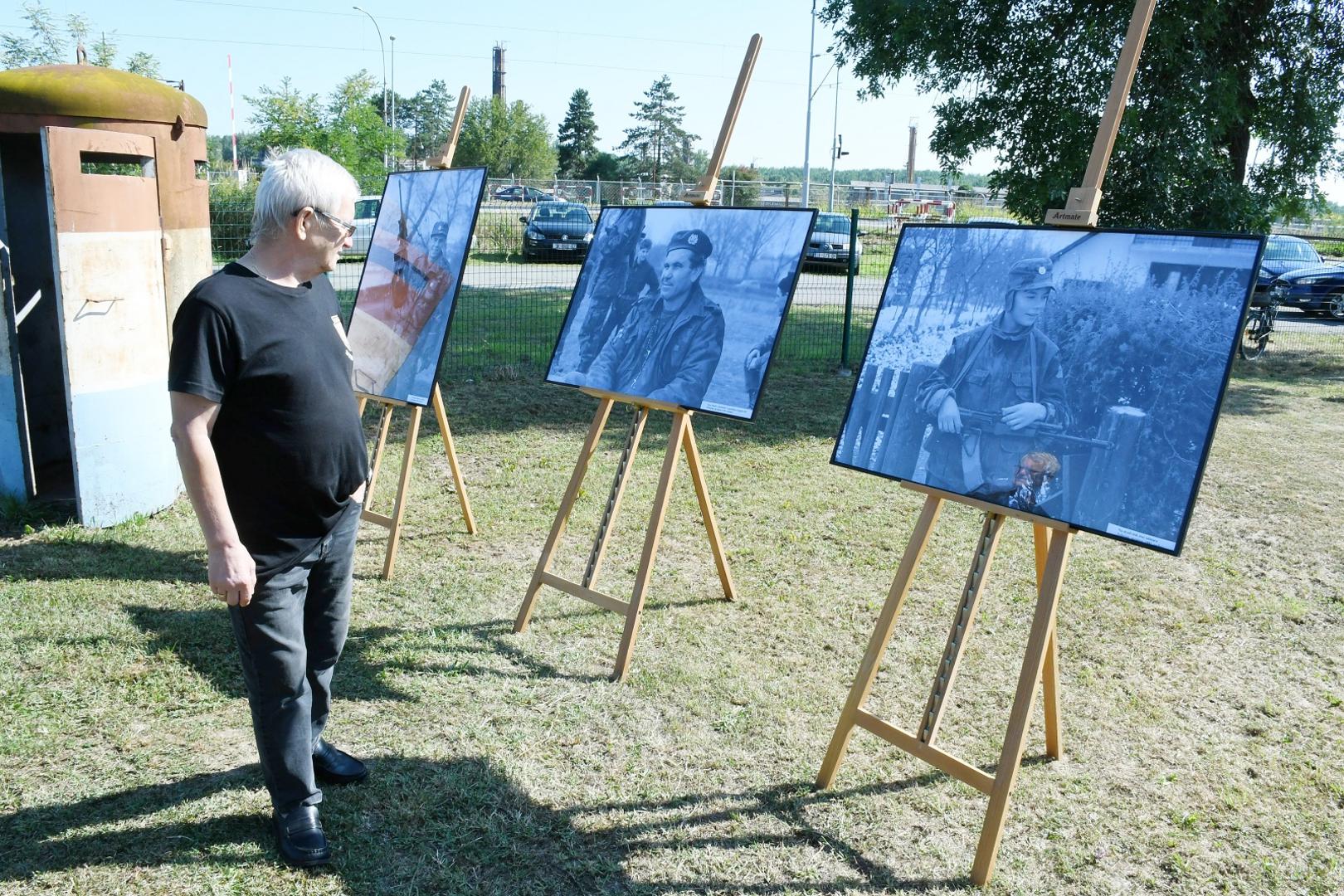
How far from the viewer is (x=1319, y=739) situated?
3.38 metres

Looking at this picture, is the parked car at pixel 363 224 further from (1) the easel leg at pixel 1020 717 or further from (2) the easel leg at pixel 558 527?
(1) the easel leg at pixel 1020 717

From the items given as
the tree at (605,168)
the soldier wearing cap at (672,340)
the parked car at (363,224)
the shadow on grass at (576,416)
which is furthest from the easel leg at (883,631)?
the tree at (605,168)

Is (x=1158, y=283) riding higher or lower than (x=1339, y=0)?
lower

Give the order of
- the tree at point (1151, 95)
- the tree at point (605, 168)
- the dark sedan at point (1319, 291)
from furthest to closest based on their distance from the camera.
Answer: the tree at point (605, 168), the dark sedan at point (1319, 291), the tree at point (1151, 95)

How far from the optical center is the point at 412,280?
194 inches

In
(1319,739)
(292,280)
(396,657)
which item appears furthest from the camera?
(396,657)

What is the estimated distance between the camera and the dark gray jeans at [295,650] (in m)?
2.44

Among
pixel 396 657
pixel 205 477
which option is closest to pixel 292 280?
pixel 205 477

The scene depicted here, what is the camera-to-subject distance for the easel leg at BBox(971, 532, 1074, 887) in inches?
103

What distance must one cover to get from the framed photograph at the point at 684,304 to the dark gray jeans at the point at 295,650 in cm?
156

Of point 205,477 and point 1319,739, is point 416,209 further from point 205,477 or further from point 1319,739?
point 1319,739

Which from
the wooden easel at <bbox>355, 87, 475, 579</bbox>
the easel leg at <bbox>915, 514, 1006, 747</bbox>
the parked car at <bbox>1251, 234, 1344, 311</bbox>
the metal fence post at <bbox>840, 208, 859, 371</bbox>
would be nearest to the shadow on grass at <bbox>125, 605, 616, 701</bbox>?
the wooden easel at <bbox>355, 87, 475, 579</bbox>

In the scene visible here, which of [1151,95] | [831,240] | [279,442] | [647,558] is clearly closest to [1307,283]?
[1151,95]

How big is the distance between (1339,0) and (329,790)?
38.9ft
